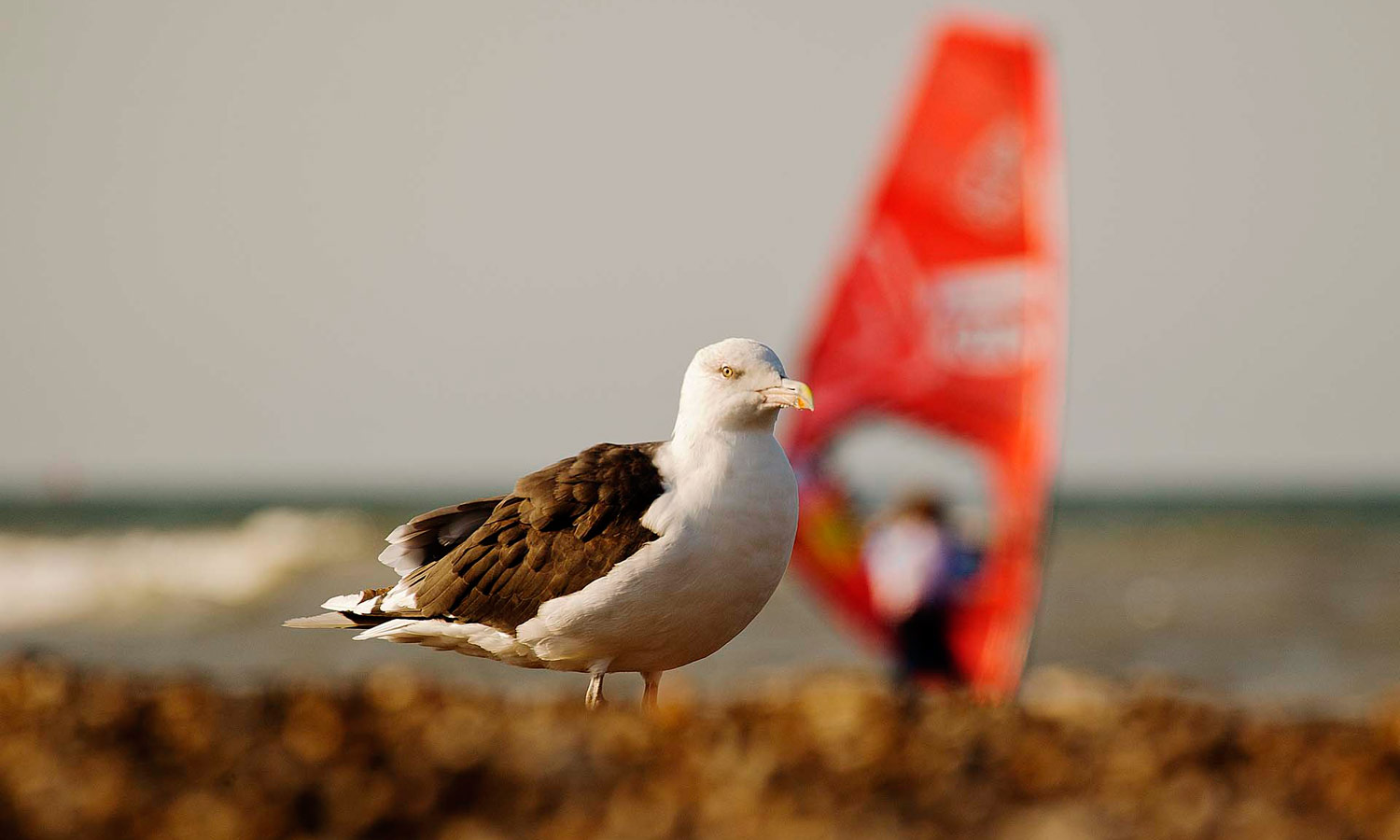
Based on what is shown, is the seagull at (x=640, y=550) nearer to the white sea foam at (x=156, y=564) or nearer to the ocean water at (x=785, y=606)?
the ocean water at (x=785, y=606)

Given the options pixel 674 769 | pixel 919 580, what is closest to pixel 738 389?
pixel 674 769

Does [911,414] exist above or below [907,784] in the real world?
above

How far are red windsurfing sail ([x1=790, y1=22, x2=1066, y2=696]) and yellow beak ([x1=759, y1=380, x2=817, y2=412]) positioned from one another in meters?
7.87

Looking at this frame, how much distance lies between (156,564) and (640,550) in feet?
104

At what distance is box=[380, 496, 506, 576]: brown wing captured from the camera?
492 cm

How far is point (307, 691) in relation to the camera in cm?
440

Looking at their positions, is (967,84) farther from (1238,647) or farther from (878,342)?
(1238,647)

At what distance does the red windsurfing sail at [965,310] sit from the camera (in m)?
12.8

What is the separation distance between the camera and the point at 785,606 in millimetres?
24859

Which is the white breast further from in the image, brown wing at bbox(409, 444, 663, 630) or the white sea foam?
the white sea foam

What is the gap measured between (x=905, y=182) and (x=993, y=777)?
36.9 ft

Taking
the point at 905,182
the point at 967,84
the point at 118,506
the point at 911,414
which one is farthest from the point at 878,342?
the point at 118,506

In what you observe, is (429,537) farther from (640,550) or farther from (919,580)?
(919,580)

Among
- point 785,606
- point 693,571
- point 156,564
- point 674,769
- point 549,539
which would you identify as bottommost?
point 785,606
